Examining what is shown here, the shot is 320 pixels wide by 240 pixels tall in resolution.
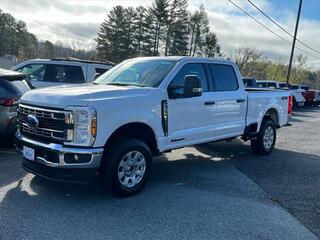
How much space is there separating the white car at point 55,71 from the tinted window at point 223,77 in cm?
533

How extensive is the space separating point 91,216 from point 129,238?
0.75 metres

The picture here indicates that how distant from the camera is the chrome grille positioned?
4.73m

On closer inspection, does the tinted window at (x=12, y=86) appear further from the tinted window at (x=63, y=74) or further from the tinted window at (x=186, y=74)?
the tinted window at (x=63, y=74)

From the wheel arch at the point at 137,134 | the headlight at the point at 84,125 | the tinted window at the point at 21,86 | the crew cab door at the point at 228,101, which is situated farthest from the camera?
the tinted window at the point at 21,86

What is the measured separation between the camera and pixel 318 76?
9106cm

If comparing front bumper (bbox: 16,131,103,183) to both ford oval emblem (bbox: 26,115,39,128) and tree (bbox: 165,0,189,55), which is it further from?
tree (bbox: 165,0,189,55)

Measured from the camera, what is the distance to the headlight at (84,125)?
183 inches

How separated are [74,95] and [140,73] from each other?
162 centimetres

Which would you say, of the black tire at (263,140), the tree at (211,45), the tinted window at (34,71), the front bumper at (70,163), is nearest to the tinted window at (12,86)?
the front bumper at (70,163)

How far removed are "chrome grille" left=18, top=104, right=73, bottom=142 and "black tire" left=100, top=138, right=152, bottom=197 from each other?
645 millimetres

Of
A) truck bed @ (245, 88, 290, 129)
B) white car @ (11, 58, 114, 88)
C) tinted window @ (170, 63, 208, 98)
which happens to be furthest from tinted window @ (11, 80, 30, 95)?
truck bed @ (245, 88, 290, 129)

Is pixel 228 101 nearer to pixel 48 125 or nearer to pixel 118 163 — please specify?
pixel 118 163

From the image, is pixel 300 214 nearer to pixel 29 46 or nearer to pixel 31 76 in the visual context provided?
pixel 31 76

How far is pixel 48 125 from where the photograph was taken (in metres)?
4.93
